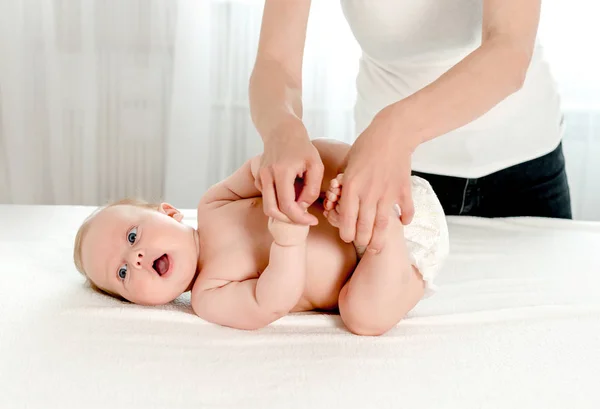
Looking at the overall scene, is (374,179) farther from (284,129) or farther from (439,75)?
(439,75)

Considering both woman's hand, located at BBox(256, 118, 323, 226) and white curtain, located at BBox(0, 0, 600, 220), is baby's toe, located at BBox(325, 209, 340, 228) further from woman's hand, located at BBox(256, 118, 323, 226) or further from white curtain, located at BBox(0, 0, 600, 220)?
white curtain, located at BBox(0, 0, 600, 220)

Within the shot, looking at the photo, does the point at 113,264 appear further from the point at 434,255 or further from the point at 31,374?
Answer: the point at 434,255

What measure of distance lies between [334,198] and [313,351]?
0.79ft

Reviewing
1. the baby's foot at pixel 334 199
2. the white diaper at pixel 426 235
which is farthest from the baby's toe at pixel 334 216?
the white diaper at pixel 426 235

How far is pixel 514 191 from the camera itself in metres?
1.75

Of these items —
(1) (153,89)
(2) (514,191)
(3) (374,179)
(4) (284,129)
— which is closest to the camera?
(3) (374,179)

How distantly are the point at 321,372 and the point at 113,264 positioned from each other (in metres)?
0.45

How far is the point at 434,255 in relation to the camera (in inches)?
51.3

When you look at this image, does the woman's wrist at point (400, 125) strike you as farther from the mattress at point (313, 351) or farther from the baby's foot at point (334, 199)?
the mattress at point (313, 351)

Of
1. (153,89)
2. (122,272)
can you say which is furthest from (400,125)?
(153,89)

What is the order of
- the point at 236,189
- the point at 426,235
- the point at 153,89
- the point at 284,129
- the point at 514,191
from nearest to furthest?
the point at 284,129 → the point at 426,235 → the point at 236,189 → the point at 514,191 → the point at 153,89

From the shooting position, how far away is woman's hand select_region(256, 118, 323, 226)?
1.09 metres

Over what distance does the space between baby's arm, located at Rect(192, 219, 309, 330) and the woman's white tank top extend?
0.52m

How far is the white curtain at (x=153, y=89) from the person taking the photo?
7.81 ft
